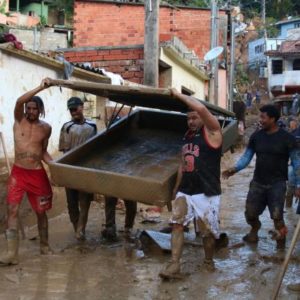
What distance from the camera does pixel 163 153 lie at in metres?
7.07

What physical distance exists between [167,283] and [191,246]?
4.94 feet

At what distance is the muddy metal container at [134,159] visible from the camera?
17.0 feet

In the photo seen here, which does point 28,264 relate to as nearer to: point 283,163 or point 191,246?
point 191,246

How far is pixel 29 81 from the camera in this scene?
8648 millimetres

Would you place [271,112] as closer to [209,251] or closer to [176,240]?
[209,251]

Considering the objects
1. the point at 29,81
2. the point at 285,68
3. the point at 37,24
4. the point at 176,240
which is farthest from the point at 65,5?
the point at 176,240

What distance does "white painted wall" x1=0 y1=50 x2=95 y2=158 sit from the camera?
7793 mm

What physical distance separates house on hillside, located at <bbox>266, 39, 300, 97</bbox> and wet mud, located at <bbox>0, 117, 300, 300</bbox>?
125 feet

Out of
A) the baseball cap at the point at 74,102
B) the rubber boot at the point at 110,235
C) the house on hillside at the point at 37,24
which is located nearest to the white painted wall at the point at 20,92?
the baseball cap at the point at 74,102

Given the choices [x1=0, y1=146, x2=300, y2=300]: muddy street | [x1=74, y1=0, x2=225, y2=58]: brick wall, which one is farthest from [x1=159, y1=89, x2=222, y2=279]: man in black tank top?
[x1=74, y1=0, x2=225, y2=58]: brick wall

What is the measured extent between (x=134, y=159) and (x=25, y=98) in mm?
1908

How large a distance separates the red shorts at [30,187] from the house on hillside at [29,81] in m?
2.15

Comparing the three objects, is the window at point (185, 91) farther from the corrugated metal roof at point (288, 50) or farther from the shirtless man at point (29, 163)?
the corrugated metal roof at point (288, 50)

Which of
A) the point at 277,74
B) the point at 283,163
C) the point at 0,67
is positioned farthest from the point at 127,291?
the point at 277,74
